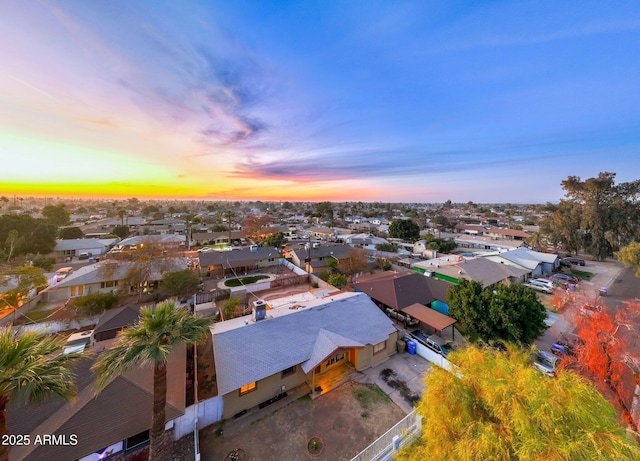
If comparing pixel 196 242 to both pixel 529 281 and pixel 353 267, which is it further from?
pixel 529 281

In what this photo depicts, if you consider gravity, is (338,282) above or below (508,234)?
below

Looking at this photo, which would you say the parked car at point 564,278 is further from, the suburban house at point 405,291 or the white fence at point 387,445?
the white fence at point 387,445

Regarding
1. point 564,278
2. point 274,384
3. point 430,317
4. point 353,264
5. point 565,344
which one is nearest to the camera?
point 274,384

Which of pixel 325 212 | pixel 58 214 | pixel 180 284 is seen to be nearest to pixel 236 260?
pixel 180 284

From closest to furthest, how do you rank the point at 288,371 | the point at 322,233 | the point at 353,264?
1. the point at 288,371
2. the point at 353,264
3. the point at 322,233

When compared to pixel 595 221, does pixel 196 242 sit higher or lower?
lower

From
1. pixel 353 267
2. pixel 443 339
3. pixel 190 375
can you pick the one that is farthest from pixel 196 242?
pixel 443 339

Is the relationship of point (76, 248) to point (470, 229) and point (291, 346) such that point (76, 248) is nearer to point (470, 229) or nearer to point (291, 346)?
point (291, 346)
